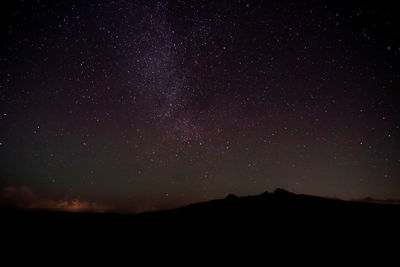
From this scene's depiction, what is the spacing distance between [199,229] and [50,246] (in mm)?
5376

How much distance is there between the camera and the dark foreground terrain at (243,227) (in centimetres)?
763

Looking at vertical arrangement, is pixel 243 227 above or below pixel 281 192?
below

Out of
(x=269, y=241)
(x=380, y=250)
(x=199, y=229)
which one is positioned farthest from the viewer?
(x=199, y=229)

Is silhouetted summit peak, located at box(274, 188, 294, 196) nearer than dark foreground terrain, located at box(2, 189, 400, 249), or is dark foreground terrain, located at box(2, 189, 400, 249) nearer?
dark foreground terrain, located at box(2, 189, 400, 249)

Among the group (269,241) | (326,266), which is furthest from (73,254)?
(326,266)

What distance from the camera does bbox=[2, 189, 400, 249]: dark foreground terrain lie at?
7.63 metres

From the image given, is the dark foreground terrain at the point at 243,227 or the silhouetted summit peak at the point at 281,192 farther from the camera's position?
the silhouetted summit peak at the point at 281,192

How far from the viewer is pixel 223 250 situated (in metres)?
6.86

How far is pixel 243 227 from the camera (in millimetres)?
8633

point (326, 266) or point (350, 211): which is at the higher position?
point (350, 211)

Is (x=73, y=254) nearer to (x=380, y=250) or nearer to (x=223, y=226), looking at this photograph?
(x=223, y=226)

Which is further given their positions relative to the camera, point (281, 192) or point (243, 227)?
point (281, 192)

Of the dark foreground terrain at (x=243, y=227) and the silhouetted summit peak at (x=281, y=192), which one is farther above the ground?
the silhouetted summit peak at (x=281, y=192)

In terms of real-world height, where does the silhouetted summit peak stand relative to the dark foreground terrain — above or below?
above
